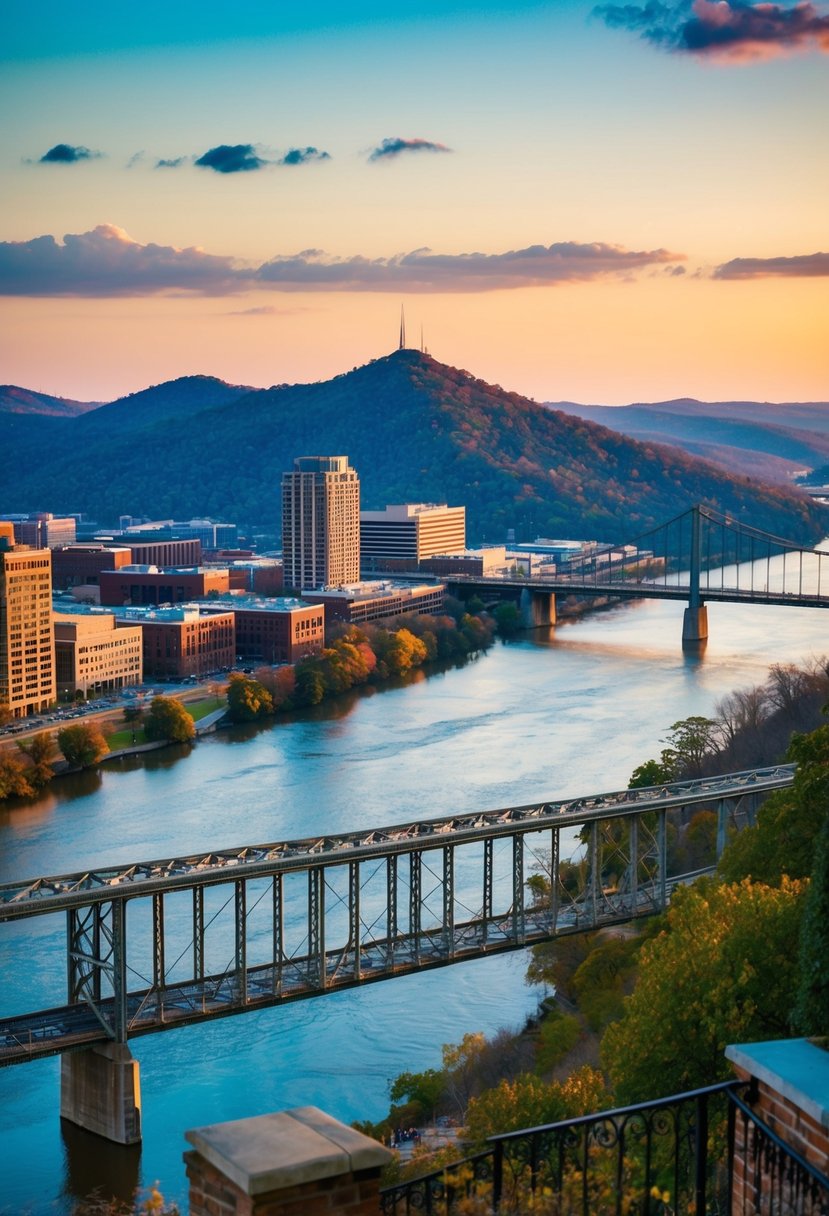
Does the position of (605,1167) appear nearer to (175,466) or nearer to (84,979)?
(84,979)

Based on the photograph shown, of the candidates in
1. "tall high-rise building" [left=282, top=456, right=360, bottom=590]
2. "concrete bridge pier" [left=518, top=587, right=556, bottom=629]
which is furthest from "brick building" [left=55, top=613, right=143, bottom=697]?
"tall high-rise building" [left=282, top=456, right=360, bottom=590]

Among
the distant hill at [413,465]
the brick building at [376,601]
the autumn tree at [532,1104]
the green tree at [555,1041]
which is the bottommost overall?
the green tree at [555,1041]

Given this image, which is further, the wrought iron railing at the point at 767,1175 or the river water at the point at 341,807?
the river water at the point at 341,807

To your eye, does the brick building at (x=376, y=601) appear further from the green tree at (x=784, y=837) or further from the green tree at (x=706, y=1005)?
the green tree at (x=706, y=1005)

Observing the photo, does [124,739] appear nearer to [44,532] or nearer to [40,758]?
Result: [40,758]

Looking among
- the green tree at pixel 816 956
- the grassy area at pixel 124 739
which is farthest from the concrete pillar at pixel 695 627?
the green tree at pixel 816 956

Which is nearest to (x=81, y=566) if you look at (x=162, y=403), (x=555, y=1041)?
(x=555, y=1041)

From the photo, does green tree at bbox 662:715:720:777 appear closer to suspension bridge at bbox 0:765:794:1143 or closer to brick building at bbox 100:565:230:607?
suspension bridge at bbox 0:765:794:1143
